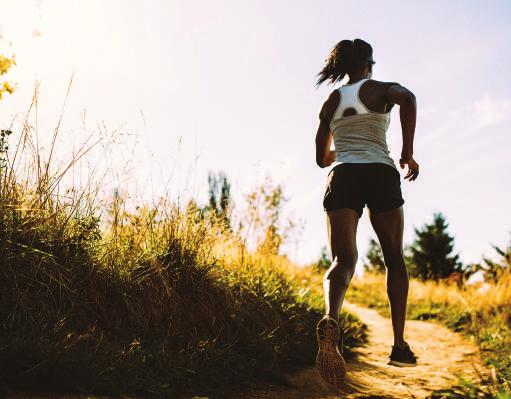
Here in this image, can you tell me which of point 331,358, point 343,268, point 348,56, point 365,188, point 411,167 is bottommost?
point 331,358

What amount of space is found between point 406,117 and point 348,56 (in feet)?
1.92

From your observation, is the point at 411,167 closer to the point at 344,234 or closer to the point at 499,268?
the point at 344,234

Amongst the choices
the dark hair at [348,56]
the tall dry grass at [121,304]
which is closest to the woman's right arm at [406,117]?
the dark hair at [348,56]

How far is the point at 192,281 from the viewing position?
356 centimetres

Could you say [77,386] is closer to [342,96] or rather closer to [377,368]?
[342,96]

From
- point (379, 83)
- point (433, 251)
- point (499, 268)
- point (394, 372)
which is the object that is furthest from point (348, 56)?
point (433, 251)

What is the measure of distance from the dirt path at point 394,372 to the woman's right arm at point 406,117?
1.14 meters

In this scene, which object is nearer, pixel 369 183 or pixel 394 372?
pixel 369 183

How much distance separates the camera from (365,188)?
273 centimetres

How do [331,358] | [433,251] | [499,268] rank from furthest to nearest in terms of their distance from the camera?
[433,251], [499,268], [331,358]

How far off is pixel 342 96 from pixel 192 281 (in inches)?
68.6

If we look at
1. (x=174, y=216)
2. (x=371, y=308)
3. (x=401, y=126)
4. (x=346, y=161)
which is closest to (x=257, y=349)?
(x=174, y=216)

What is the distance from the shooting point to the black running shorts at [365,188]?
2707 millimetres

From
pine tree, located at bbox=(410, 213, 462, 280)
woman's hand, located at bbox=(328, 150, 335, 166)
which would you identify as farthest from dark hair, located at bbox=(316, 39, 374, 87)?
pine tree, located at bbox=(410, 213, 462, 280)
